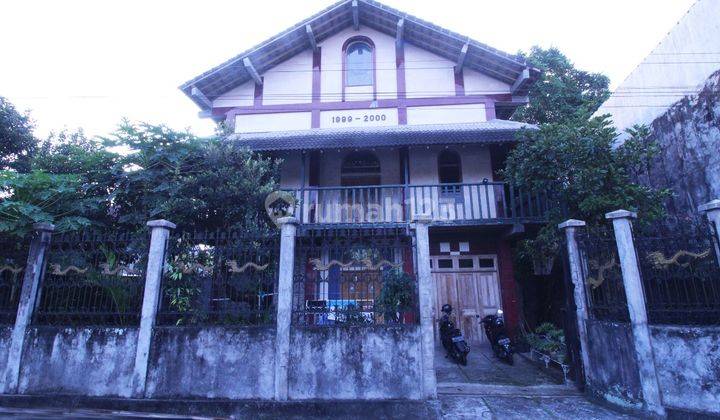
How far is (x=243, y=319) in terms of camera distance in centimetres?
550

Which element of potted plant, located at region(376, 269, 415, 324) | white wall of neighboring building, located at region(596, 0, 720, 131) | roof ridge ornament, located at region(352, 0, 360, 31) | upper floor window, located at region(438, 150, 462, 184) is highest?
roof ridge ornament, located at region(352, 0, 360, 31)

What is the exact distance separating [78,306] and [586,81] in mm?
21629

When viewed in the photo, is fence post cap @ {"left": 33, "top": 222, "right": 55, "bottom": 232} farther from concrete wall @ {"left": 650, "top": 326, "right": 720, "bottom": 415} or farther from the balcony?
concrete wall @ {"left": 650, "top": 326, "right": 720, "bottom": 415}

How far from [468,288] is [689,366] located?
535 cm

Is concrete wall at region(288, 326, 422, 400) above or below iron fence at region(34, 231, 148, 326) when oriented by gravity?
below

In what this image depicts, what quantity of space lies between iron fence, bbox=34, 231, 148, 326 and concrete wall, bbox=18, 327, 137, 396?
0.29m

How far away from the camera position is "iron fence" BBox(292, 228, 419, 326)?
17.6 feet

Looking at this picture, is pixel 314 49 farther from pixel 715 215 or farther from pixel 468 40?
pixel 715 215

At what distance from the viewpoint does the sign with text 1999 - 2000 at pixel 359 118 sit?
35.3 ft

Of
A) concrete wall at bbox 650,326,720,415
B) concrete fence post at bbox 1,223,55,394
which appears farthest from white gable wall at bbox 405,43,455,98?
concrete fence post at bbox 1,223,55,394

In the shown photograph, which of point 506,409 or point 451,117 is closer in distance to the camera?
point 506,409

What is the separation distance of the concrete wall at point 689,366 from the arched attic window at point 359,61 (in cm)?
916

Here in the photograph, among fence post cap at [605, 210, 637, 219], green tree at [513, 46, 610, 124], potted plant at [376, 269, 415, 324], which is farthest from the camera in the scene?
green tree at [513, 46, 610, 124]

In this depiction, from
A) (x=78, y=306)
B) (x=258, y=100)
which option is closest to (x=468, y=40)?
(x=258, y=100)
